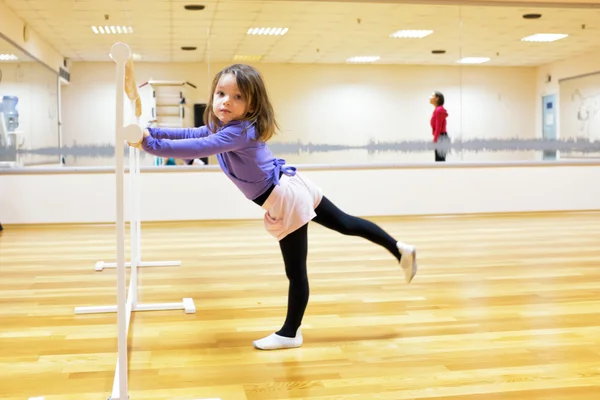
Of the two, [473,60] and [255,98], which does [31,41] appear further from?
[255,98]

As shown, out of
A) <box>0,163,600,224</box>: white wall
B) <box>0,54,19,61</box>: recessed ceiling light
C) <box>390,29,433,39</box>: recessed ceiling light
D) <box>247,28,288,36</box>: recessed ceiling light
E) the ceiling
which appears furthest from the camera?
<box>390,29,433,39</box>: recessed ceiling light

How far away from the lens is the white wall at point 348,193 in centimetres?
691

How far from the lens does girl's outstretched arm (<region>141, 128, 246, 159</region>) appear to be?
196cm

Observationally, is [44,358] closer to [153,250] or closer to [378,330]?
[378,330]

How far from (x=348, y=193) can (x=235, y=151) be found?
5.20 meters

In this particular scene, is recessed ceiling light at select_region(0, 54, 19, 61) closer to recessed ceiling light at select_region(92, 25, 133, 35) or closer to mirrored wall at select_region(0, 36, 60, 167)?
mirrored wall at select_region(0, 36, 60, 167)

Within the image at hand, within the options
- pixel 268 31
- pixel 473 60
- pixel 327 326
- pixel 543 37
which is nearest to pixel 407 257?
pixel 327 326

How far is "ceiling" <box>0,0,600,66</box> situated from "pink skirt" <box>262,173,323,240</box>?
5089mm

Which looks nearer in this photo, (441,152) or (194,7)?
(194,7)

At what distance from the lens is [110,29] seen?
7.09m

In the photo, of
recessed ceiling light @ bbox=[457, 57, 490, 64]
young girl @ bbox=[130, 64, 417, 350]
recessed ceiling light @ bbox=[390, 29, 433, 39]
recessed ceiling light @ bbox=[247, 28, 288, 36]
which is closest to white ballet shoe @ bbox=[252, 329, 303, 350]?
young girl @ bbox=[130, 64, 417, 350]

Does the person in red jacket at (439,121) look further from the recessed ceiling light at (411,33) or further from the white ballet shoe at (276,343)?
the white ballet shoe at (276,343)

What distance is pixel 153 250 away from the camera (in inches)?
206

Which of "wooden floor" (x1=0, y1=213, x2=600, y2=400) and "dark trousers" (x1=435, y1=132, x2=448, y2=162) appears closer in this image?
"wooden floor" (x1=0, y1=213, x2=600, y2=400)
